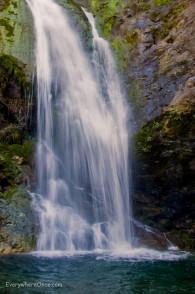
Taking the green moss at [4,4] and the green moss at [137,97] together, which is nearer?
the green moss at [137,97]

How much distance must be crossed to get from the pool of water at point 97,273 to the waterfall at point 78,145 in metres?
1.34

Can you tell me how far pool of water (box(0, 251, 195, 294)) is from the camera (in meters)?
6.84

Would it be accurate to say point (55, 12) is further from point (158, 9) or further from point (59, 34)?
point (158, 9)

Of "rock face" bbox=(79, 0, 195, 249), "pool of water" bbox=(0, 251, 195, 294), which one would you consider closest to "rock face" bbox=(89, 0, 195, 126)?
"rock face" bbox=(79, 0, 195, 249)

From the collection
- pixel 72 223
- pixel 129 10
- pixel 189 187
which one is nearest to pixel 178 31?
pixel 129 10

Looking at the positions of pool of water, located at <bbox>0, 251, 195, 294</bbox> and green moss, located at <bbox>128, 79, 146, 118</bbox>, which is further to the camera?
green moss, located at <bbox>128, 79, 146, 118</bbox>

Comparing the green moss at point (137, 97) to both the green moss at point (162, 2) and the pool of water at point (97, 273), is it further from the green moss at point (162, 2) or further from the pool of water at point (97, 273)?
the pool of water at point (97, 273)

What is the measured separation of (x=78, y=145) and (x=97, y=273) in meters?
5.32

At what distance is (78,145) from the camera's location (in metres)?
12.6

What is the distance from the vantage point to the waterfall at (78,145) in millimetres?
10992

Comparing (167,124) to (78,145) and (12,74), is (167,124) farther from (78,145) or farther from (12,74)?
(12,74)

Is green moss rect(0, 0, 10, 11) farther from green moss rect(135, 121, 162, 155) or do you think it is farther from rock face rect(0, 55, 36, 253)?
green moss rect(135, 121, 162, 155)

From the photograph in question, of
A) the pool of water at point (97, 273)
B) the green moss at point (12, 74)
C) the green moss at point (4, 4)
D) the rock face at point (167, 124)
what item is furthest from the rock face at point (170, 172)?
the green moss at point (4, 4)

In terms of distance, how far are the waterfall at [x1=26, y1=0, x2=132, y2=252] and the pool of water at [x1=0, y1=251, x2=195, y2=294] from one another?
134 cm
